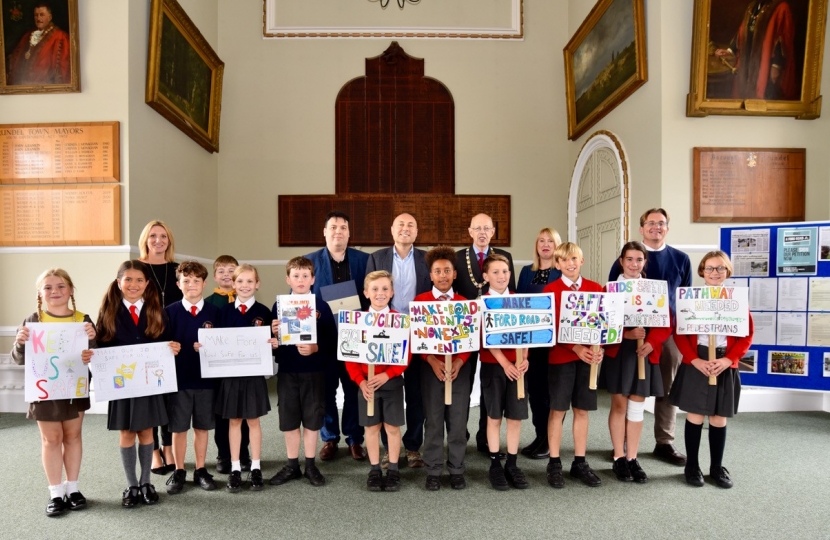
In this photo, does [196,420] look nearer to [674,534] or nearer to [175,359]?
[175,359]

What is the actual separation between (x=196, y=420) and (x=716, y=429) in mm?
3355

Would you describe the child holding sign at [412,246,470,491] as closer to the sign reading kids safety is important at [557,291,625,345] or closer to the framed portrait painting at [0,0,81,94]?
the sign reading kids safety is important at [557,291,625,345]

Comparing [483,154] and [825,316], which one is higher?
[483,154]

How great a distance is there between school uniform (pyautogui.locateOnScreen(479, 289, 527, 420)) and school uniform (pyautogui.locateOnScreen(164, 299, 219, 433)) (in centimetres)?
178

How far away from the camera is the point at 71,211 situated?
5.12 m

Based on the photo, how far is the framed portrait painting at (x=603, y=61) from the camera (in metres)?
5.55

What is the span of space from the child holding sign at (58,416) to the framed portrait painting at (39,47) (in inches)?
124

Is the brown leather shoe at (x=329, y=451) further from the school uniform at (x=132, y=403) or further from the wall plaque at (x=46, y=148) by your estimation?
the wall plaque at (x=46, y=148)

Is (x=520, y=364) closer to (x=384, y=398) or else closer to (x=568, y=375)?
(x=568, y=375)

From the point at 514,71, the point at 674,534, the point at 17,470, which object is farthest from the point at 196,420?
the point at 514,71

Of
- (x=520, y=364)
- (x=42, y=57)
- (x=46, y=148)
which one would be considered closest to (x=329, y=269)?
(x=520, y=364)

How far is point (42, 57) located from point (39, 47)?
0.32ft

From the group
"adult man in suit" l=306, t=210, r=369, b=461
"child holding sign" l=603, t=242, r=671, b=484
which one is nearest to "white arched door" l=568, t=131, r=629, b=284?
"child holding sign" l=603, t=242, r=671, b=484

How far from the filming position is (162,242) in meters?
3.70
